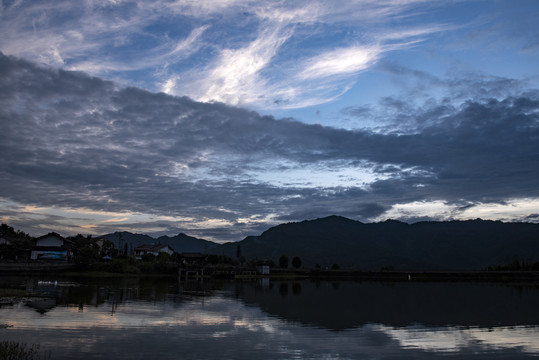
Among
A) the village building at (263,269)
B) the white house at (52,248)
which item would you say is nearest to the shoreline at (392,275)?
the village building at (263,269)

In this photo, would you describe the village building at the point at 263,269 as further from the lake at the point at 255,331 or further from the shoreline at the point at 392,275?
the lake at the point at 255,331

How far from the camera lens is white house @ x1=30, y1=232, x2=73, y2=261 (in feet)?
380

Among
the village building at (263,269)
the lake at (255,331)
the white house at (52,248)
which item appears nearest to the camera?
the lake at (255,331)

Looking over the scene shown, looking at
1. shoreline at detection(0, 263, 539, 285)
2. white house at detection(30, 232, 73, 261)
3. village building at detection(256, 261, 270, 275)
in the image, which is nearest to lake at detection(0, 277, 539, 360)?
shoreline at detection(0, 263, 539, 285)

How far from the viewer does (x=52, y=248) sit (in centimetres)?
11950

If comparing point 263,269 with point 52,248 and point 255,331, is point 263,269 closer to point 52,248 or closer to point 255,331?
A: point 52,248

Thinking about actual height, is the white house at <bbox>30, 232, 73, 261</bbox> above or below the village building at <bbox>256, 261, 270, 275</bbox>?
above

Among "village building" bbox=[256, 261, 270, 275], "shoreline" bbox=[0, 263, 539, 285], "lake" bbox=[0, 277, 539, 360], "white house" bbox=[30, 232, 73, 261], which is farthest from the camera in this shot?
"village building" bbox=[256, 261, 270, 275]

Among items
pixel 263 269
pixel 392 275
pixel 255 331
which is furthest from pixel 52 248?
pixel 255 331

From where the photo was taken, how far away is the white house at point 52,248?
116 metres

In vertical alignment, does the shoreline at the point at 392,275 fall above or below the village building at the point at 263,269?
below

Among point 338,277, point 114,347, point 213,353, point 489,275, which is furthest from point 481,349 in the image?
point 489,275

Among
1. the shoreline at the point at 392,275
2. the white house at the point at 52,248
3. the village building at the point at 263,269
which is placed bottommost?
the shoreline at the point at 392,275

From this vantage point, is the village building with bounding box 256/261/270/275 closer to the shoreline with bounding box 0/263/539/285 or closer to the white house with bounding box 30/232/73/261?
the shoreline with bounding box 0/263/539/285
